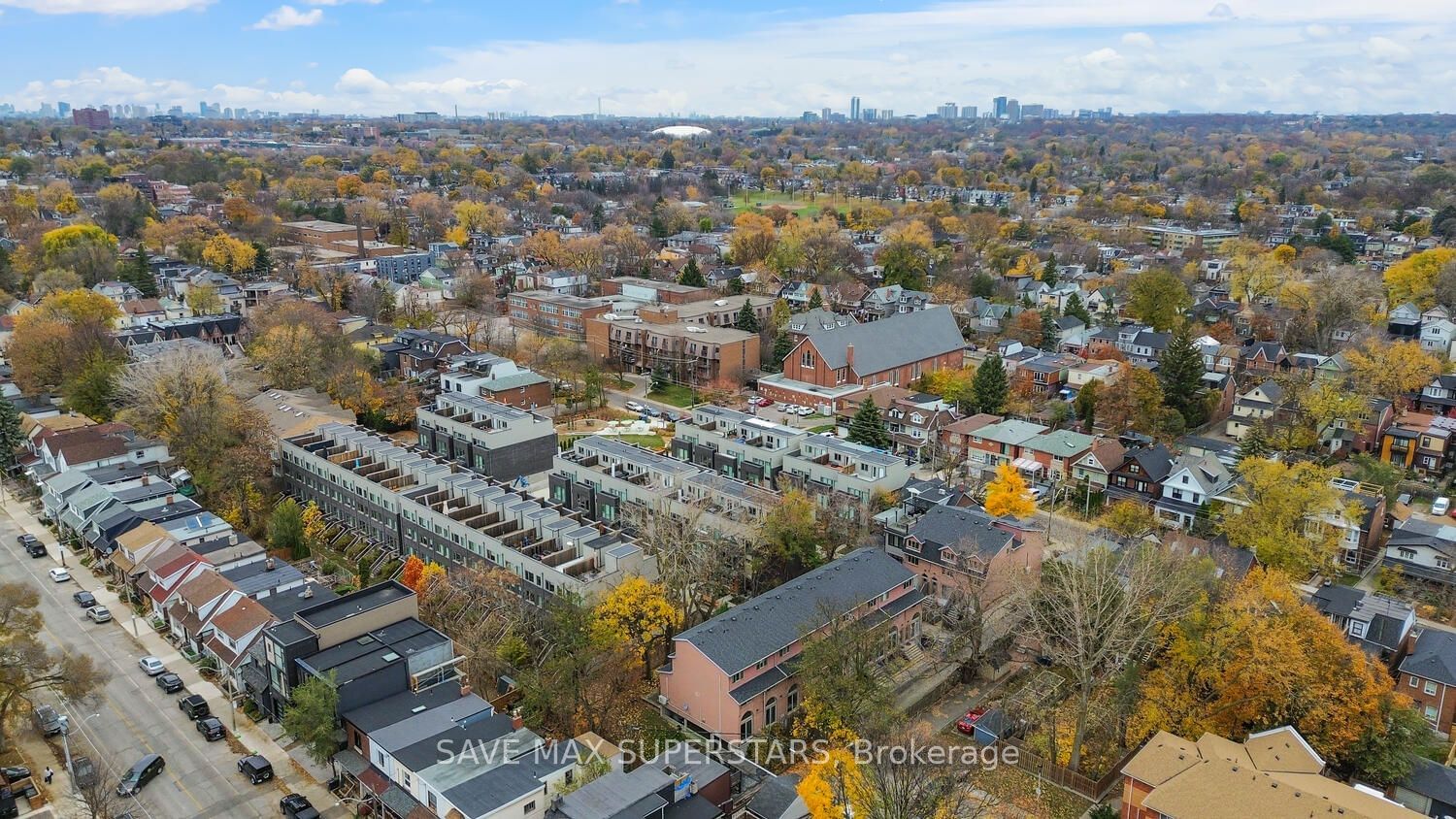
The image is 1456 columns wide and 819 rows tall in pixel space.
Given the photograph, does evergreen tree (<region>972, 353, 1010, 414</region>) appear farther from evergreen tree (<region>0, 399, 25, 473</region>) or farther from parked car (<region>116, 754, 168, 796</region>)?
evergreen tree (<region>0, 399, 25, 473</region>)

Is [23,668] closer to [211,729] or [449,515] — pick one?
[211,729]

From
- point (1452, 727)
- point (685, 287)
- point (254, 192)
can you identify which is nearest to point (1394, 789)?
point (1452, 727)

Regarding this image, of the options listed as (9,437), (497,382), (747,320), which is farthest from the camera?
(747,320)

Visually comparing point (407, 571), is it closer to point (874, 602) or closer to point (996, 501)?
point (874, 602)

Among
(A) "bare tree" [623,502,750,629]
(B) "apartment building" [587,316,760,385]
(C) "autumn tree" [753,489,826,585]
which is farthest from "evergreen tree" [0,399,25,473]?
(C) "autumn tree" [753,489,826,585]

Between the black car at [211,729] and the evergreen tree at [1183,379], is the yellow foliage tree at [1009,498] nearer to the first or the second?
the evergreen tree at [1183,379]

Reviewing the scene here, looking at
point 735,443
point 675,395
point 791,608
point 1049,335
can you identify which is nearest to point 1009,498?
point 735,443
